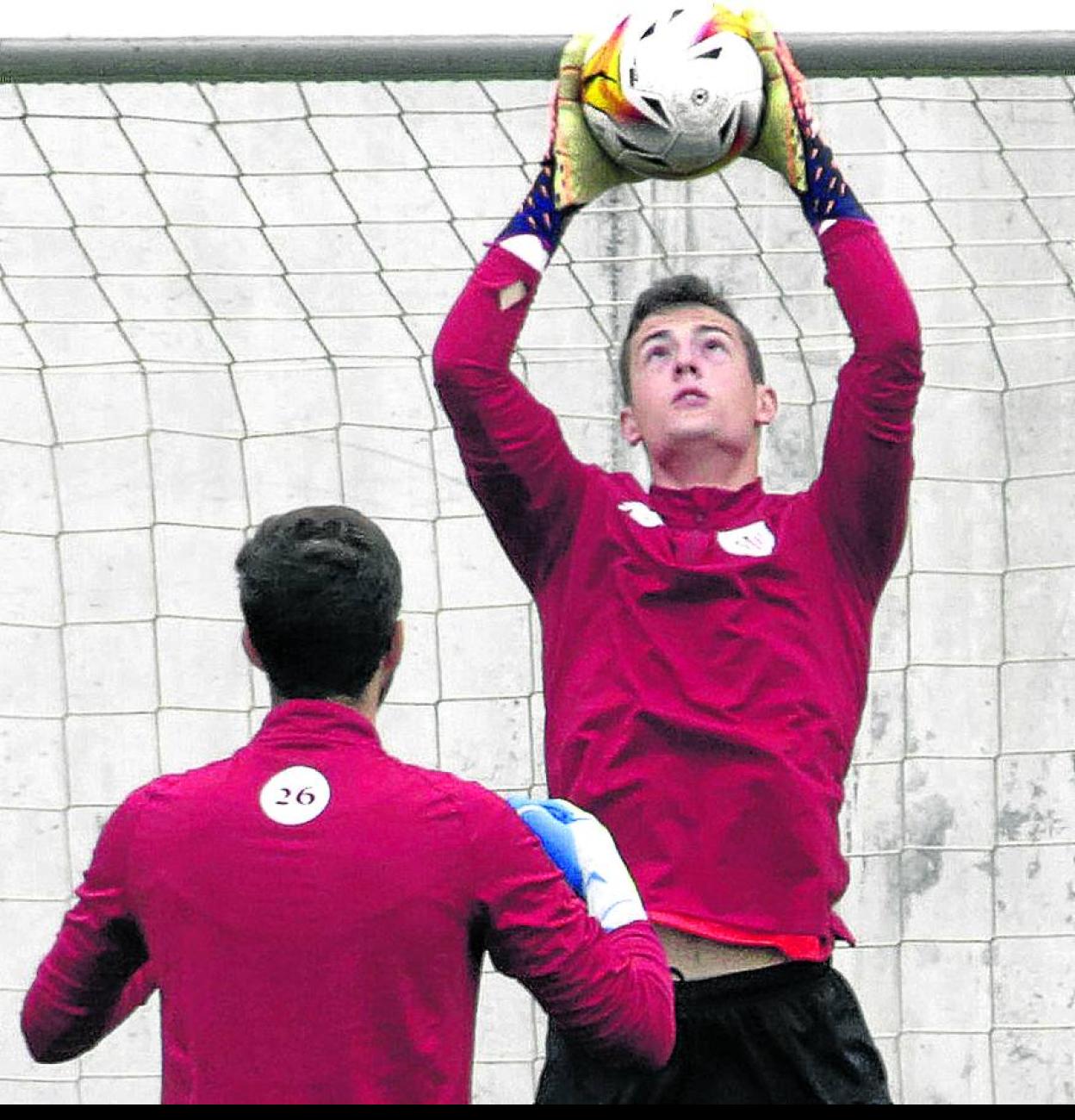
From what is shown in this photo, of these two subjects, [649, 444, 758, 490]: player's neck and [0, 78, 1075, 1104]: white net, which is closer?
[649, 444, 758, 490]: player's neck

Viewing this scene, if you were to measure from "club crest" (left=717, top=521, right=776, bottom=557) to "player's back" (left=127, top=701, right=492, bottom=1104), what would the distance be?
86cm

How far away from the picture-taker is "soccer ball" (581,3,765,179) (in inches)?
107

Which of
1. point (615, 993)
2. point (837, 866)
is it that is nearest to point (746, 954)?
point (837, 866)

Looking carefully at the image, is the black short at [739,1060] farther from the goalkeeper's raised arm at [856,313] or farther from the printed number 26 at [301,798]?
the printed number 26 at [301,798]

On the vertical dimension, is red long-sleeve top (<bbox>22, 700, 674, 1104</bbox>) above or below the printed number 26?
below

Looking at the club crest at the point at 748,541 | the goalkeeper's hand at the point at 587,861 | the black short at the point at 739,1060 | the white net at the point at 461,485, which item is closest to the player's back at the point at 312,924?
the goalkeeper's hand at the point at 587,861

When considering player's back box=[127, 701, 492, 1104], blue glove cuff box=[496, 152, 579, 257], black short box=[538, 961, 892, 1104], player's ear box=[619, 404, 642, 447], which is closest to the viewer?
player's back box=[127, 701, 492, 1104]

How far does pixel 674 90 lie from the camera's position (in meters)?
2.72

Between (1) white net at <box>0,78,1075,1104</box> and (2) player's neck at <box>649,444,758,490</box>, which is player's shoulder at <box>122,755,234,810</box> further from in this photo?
(1) white net at <box>0,78,1075,1104</box>

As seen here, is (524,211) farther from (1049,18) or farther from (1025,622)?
(1049,18)

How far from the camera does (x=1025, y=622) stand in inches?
177

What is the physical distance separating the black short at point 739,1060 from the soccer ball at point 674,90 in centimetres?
91

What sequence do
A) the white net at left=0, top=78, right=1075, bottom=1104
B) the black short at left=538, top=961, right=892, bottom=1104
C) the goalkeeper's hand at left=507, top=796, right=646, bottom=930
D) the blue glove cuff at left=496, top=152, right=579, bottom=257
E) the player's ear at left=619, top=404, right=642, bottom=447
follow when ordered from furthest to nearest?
the white net at left=0, top=78, right=1075, bottom=1104 → the player's ear at left=619, top=404, right=642, bottom=447 → the blue glove cuff at left=496, top=152, right=579, bottom=257 → the black short at left=538, top=961, right=892, bottom=1104 → the goalkeeper's hand at left=507, top=796, right=646, bottom=930

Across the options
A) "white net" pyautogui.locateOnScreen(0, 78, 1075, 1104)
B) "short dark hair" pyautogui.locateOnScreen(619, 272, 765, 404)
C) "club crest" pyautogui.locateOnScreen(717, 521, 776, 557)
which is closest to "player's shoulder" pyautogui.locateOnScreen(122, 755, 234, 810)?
"club crest" pyautogui.locateOnScreen(717, 521, 776, 557)
